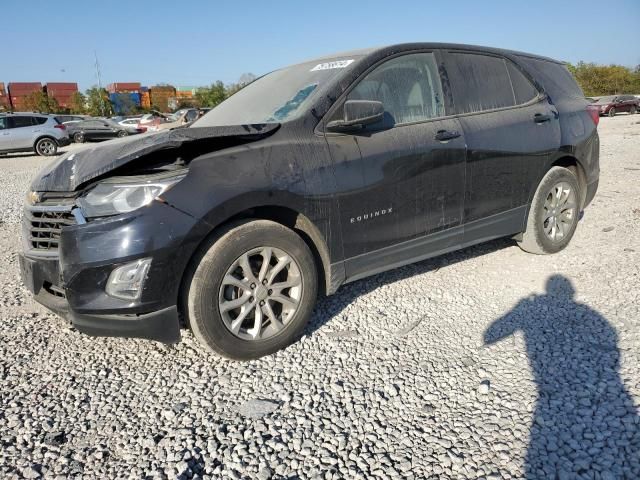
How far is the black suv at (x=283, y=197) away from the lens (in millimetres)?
2441

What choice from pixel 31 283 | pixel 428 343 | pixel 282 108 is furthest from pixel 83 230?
pixel 428 343

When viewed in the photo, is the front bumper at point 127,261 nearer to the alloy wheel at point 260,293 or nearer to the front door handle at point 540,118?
the alloy wheel at point 260,293

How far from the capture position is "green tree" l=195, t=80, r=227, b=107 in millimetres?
67613

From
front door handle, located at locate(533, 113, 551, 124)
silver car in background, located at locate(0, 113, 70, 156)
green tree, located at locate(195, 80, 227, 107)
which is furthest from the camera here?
green tree, located at locate(195, 80, 227, 107)

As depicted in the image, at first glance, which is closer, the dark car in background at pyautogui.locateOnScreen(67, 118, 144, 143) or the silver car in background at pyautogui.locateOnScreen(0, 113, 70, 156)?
the silver car in background at pyautogui.locateOnScreen(0, 113, 70, 156)

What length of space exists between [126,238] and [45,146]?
18.7 metres

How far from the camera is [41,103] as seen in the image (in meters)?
56.1

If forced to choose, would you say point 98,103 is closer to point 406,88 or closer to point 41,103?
point 41,103

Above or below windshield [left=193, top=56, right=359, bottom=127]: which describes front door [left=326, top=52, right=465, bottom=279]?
below

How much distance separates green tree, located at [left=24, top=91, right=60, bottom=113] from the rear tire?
44192mm

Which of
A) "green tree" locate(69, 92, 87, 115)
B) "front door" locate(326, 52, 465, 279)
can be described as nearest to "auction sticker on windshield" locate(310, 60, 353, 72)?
"front door" locate(326, 52, 465, 279)

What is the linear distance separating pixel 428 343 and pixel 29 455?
2.13 m

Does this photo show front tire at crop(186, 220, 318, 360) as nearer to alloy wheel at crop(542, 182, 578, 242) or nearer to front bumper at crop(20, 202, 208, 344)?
front bumper at crop(20, 202, 208, 344)

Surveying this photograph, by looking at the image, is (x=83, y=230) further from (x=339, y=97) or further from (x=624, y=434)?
(x=624, y=434)
